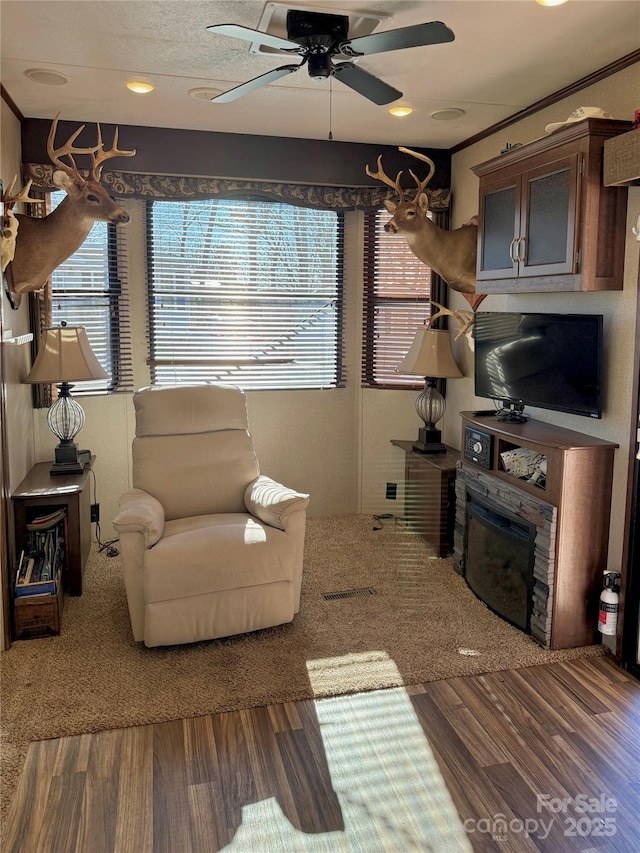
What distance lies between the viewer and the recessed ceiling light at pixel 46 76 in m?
3.21

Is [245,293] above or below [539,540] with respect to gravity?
above

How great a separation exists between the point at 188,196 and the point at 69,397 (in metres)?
1.50

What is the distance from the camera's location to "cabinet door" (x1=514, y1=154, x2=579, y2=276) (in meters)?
2.91

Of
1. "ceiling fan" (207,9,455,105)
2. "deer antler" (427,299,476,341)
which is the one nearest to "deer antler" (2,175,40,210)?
"ceiling fan" (207,9,455,105)

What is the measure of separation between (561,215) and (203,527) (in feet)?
7.14

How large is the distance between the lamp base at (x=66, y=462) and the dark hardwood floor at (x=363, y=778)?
172 cm

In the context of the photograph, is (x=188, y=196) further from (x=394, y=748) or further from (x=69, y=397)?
(x=394, y=748)

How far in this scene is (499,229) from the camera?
3.52 m

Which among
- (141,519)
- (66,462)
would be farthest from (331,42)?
(66,462)

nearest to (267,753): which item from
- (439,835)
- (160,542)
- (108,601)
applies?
(439,835)

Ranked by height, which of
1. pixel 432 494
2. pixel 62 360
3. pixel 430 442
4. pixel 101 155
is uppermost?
pixel 101 155

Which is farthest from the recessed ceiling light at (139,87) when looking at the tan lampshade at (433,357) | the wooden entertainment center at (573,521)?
the wooden entertainment center at (573,521)

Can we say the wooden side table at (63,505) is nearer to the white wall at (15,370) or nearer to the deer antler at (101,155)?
the white wall at (15,370)

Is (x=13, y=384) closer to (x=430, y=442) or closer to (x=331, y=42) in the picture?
(x=331, y=42)
